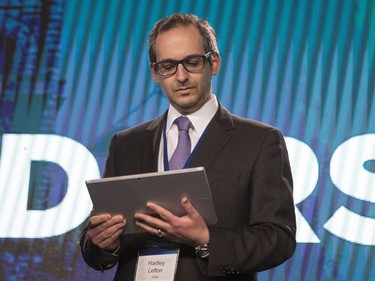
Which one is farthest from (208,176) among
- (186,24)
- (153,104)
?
(153,104)

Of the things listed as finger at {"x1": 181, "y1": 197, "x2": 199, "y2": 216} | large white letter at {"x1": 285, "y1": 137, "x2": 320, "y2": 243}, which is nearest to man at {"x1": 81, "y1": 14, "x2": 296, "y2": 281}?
finger at {"x1": 181, "y1": 197, "x2": 199, "y2": 216}

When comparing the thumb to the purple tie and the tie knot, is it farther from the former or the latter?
the tie knot

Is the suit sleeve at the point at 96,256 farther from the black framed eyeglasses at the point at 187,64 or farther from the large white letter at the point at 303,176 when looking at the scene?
the large white letter at the point at 303,176

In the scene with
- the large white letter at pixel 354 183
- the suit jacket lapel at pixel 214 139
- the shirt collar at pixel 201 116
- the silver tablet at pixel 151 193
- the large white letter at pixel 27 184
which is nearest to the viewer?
the silver tablet at pixel 151 193

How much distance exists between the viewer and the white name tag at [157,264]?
185 centimetres

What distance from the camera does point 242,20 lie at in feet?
10.7

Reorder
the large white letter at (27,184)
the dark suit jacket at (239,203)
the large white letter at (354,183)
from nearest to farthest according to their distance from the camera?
the dark suit jacket at (239,203) < the large white letter at (354,183) < the large white letter at (27,184)

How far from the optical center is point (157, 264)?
6.12ft

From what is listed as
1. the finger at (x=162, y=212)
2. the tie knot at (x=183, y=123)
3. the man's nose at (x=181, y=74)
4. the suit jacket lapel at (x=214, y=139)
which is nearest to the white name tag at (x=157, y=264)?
the finger at (x=162, y=212)

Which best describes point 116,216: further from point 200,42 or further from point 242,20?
point 242,20

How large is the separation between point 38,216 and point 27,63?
694 mm

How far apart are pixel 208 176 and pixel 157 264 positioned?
0.26 meters

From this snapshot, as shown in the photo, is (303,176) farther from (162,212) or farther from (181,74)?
(162,212)

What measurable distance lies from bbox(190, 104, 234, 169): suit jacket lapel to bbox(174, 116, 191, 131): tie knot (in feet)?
0.20
